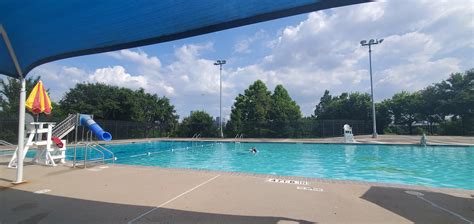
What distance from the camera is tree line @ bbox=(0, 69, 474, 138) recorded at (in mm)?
27906

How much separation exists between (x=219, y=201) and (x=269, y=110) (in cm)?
2764

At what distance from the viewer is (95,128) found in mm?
8406

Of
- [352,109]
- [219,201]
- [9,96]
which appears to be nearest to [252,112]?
[352,109]

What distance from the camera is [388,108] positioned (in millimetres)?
31453

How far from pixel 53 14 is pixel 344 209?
4775 mm

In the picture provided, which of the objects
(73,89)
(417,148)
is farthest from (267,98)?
(73,89)

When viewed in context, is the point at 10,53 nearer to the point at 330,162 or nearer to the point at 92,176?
the point at 92,176

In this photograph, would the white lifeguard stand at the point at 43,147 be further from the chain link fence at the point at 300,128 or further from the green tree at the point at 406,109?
the green tree at the point at 406,109

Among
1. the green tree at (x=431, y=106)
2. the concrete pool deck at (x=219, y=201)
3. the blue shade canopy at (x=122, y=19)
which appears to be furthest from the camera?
the green tree at (x=431, y=106)

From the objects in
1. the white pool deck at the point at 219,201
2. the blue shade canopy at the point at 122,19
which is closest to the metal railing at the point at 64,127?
the white pool deck at the point at 219,201

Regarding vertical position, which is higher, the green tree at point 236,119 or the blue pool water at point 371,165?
the green tree at point 236,119

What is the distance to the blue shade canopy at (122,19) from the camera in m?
2.69

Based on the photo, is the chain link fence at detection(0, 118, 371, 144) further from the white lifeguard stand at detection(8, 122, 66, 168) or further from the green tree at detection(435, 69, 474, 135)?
the white lifeguard stand at detection(8, 122, 66, 168)

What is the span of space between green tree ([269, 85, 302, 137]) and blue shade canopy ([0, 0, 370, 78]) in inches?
1011
